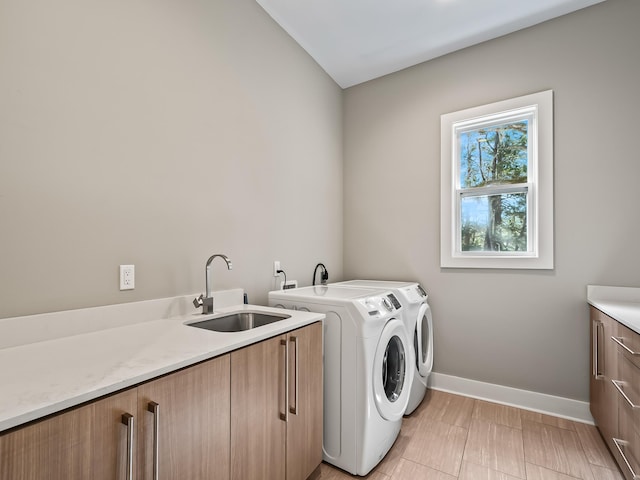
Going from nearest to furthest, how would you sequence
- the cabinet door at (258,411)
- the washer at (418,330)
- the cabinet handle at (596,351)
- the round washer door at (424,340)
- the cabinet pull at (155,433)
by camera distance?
the cabinet pull at (155,433) < the cabinet door at (258,411) < the cabinet handle at (596,351) < the washer at (418,330) < the round washer door at (424,340)

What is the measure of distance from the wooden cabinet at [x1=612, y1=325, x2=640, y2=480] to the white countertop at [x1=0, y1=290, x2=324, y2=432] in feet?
4.78

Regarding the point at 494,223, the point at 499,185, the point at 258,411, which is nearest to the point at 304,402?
the point at 258,411

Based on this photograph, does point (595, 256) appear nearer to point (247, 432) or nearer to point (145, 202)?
point (247, 432)

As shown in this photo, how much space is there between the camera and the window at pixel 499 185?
7.57 ft

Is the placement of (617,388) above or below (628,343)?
below

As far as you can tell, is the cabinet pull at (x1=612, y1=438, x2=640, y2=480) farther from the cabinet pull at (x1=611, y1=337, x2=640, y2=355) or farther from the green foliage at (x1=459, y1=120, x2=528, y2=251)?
the green foliage at (x1=459, y1=120, x2=528, y2=251)

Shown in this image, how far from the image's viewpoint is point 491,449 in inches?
73.7

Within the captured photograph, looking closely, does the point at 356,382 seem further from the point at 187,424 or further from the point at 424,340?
the point at 424,340

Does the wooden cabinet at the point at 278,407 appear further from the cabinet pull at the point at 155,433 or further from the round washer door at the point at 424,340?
the round washer door at the point at 424,340

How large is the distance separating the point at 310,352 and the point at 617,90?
8.71 ft

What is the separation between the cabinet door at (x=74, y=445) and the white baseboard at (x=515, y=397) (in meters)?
2.52

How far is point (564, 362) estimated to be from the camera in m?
2.23

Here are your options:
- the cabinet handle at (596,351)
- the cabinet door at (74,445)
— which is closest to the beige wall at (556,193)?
the cabinet handle at (596,351)

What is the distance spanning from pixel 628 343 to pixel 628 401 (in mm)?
260
